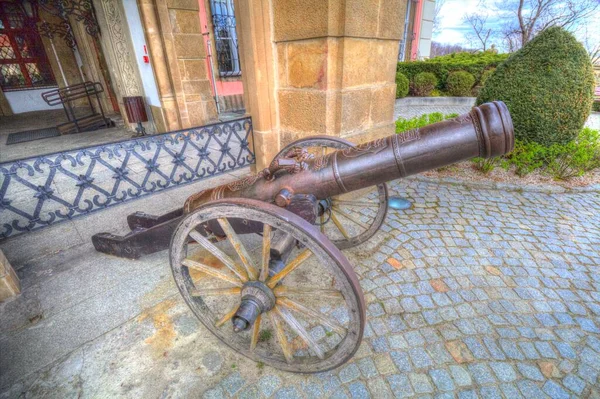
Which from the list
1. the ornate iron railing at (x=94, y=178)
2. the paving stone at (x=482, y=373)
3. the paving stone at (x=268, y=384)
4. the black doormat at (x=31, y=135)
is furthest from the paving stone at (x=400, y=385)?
the black doormat at (x=31, y=135)

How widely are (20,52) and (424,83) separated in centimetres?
1583

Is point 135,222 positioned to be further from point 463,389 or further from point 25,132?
point 25,132

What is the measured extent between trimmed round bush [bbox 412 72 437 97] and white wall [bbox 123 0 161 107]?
9.37 metres

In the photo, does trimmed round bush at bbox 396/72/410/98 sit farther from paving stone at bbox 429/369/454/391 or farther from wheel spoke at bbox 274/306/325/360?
wheel spoke at bbox 274/306/325/360

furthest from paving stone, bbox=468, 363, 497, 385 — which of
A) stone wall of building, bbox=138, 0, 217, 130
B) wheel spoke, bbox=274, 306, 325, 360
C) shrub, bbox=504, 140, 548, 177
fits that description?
Answer: stone wall of building, bbox=138, 0, 217, 130

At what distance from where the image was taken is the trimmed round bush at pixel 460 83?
1045 cm

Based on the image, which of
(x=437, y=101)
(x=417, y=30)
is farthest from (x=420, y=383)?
(x=417, y=30)

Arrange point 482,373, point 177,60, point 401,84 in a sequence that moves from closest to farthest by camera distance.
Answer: point 482,373 < point 177,60 < point 401,84

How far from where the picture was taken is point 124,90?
7414 millimetres

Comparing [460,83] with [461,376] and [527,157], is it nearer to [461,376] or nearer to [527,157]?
Answer: [527,157]

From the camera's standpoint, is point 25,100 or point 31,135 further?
point 25,100

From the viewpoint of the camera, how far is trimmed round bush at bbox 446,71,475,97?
10.5m

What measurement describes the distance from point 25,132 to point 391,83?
10.1m

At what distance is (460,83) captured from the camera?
10555 mm
